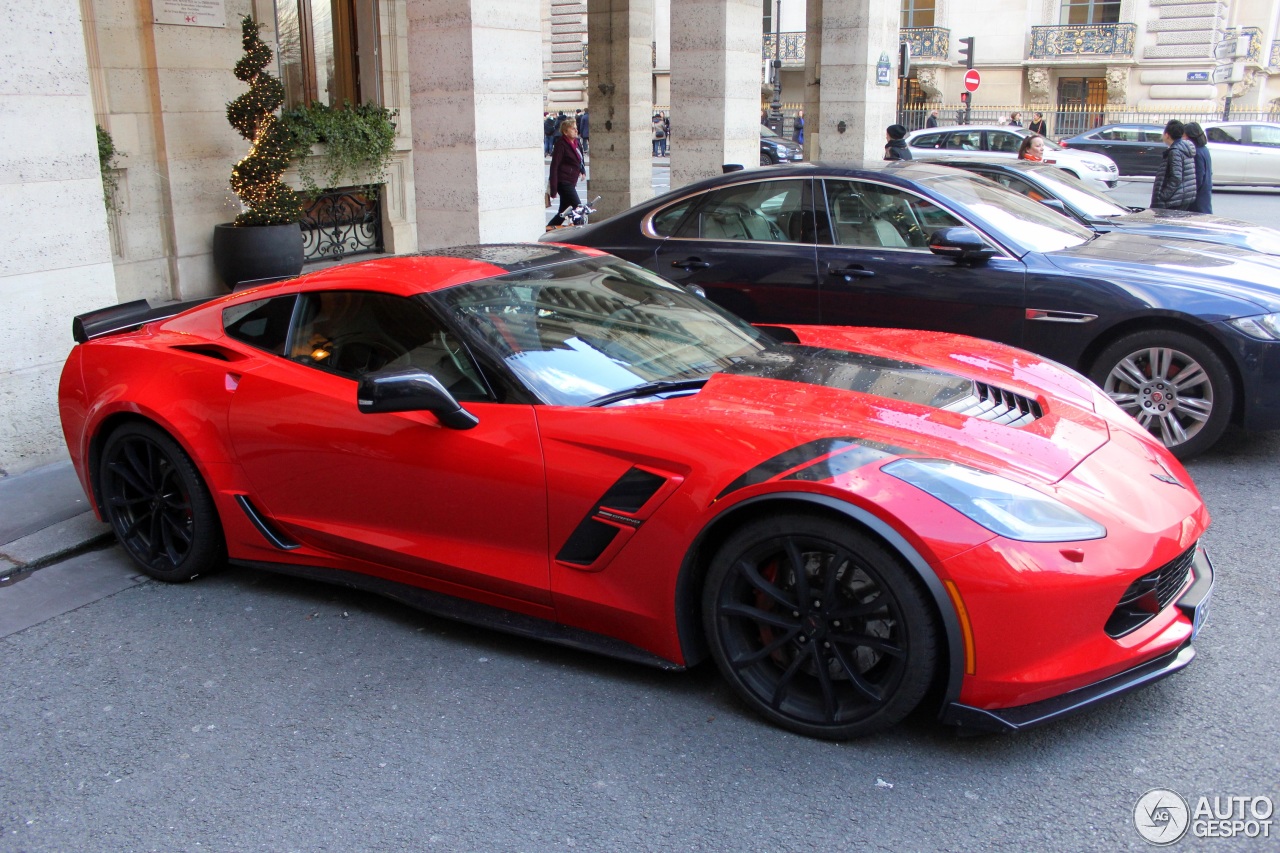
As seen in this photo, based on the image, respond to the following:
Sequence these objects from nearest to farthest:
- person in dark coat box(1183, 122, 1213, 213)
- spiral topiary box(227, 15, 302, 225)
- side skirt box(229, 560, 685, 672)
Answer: side skirt box(229, 560, 685, 672), spiral topiary box(227, 15, 302, 225), person in dark coat box(1183, 122, 1213, 213)

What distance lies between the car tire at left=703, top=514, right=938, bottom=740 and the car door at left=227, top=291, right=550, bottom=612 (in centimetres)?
71

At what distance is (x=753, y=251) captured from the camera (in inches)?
285

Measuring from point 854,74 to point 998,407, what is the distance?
591 inches

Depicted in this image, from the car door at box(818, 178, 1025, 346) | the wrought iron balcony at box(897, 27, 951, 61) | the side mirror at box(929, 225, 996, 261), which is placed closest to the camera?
the side mirror at box(929, 225, 996, 261)

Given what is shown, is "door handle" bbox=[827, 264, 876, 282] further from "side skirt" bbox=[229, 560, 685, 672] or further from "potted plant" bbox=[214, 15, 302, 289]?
"potted plant" bbox=[214, 15, 302, 289]

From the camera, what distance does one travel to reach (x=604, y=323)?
4.36m

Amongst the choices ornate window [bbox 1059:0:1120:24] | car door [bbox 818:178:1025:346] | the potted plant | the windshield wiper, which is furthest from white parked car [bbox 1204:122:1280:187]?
the windshield wiper

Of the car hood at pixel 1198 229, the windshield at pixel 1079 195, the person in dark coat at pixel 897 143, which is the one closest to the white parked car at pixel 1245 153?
the person in dark coat at pixel 897 143

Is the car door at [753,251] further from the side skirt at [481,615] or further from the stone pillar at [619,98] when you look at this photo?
the stone pillar at [619,98]

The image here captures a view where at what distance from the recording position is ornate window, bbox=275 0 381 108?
13211 mm

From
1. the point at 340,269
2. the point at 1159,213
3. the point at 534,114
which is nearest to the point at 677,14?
the point at 534,114

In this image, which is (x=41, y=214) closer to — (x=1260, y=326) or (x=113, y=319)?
(x=113, y=319)

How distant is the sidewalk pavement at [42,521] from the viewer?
5.20 meters

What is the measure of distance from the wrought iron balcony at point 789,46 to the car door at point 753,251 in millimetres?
41485
